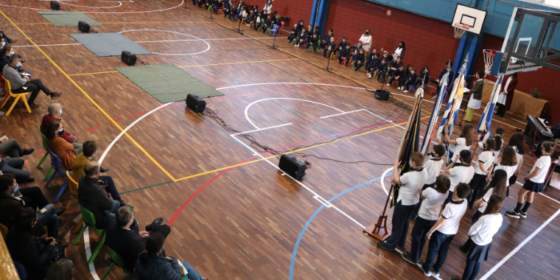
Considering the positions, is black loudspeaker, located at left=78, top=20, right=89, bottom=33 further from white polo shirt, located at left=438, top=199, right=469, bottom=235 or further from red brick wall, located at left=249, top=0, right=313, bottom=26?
white polo shirt, located at left=438, top=199, right=469, bottom=235

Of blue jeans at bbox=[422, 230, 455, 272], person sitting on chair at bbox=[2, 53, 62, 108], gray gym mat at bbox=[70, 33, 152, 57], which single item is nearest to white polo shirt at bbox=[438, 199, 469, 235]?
blue jeans at bbox=[422, 230, 455, 272]

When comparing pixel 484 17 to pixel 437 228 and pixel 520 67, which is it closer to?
pixel 520 67

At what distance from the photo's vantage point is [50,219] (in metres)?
6.04

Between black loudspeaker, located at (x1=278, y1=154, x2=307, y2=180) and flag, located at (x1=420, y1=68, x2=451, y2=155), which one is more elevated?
flag, located at (x1=420, y1=68, x2=451, y2=155)

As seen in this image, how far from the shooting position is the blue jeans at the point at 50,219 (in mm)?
5921

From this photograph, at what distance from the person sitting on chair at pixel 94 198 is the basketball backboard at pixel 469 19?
15594 mm

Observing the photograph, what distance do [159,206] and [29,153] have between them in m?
3.00

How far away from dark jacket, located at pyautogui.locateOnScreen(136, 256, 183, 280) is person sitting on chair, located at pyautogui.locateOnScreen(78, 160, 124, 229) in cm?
139

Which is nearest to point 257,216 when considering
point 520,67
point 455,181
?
point 455,181

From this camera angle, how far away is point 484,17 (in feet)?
53.5

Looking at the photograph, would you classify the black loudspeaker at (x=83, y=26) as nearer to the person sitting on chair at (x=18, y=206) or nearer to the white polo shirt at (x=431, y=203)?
the person sitting on chair at (x=18, y=206)

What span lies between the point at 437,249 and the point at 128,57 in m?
12.0

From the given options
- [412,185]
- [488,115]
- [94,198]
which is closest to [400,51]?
[488,115]

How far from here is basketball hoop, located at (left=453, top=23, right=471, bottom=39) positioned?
55.5 feet
